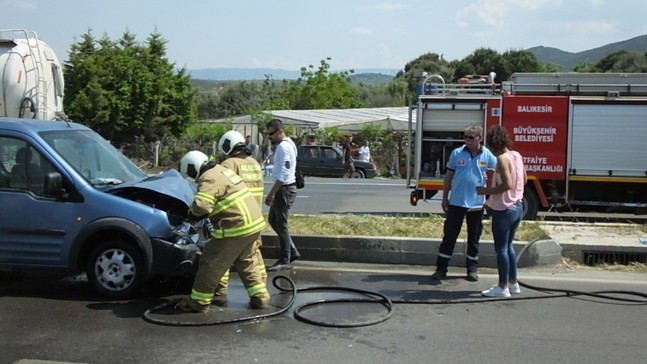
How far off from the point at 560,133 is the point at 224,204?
854cm

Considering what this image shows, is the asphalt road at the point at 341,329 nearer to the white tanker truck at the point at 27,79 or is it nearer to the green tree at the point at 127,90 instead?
the white tanker truck at the point at 27,79

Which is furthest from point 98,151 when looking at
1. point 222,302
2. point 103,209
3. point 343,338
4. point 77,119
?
point 77,119

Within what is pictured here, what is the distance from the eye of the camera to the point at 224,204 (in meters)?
6.34

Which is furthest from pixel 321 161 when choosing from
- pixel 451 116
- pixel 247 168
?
pixel 247 168

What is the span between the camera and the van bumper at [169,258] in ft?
22.4

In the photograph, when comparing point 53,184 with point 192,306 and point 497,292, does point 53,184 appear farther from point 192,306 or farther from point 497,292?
point 497,292

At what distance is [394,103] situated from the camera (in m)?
69.1

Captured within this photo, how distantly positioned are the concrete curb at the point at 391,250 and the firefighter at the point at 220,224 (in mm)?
2572

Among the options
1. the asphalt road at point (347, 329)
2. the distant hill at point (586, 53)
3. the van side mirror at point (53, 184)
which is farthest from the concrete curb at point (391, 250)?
the distant hill at point (586, 53)

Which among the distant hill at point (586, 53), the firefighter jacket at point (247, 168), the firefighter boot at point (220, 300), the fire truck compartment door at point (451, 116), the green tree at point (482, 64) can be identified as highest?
the distant hill at point (586, 53)

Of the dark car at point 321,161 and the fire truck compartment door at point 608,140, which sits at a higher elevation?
the fire truck compartment door at point 608,140

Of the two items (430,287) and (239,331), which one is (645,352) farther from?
(239,331)

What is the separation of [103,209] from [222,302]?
143 cm

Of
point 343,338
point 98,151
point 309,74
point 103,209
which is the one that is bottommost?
point 343,338
